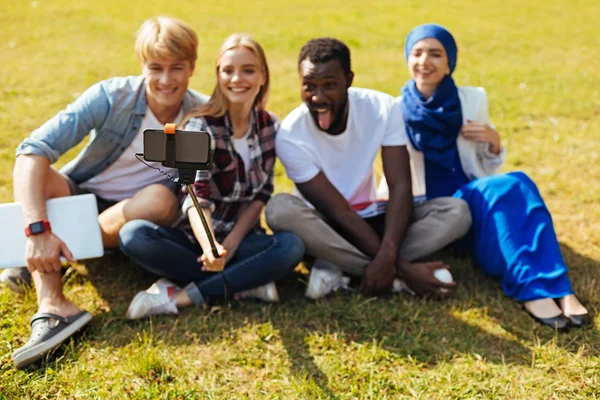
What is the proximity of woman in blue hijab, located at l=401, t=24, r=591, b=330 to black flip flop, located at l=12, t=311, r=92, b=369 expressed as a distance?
211cm

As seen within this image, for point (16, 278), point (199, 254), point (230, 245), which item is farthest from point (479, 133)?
point (16, 278)

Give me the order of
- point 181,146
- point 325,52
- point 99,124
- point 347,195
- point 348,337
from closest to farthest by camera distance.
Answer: point 181,146 < point 348,337 < point 325,52 < point 99,124 < point 347,195

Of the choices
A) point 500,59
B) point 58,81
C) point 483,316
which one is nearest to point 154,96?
point 483,316

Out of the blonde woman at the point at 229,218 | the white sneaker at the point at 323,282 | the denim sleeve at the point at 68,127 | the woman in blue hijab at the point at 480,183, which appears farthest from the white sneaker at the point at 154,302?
the woman in blue hijab at the point at 480,183

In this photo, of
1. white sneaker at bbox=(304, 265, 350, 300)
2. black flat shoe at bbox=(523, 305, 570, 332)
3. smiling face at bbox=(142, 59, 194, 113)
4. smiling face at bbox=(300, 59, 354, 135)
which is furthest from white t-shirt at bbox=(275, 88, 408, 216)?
black flat shoe at bbox=(523, 305, 570, 332)

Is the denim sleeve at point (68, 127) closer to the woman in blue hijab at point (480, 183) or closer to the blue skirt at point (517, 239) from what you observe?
the woman in blue hijab at point (480, 183)

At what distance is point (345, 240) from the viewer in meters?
3.62

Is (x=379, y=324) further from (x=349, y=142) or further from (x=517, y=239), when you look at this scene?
(x=349, y=142)

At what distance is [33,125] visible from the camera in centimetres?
608

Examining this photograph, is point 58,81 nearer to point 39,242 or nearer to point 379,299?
point 39,242

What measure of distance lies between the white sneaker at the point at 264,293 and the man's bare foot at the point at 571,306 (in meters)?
1.50

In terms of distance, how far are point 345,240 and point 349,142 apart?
58 cm

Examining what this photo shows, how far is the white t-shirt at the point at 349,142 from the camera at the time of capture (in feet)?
11.8

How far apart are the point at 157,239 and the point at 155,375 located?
750 mm
